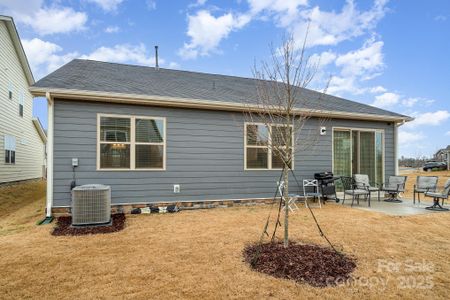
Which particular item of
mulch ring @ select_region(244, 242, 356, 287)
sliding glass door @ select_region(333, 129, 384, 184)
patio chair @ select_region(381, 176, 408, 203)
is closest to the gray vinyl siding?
sliding glass door @ select_region(333, 129, 384, 184)

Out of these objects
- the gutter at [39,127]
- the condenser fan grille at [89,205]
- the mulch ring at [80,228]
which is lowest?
the mulch ring at [80,228]

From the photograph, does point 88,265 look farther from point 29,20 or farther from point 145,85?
point 29,20

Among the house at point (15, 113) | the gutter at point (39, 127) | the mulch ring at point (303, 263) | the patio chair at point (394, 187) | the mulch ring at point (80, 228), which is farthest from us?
the gutter at point (39, 127)

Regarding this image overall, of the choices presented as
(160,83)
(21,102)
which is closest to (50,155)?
(160,83)

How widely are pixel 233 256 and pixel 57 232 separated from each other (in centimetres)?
335

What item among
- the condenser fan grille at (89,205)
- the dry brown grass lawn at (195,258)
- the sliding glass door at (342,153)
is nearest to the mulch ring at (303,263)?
the dry brown grass lawn at (195,258)

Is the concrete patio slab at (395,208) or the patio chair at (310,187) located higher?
the patio chair at (310,187)

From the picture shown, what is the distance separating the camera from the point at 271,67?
177 inches

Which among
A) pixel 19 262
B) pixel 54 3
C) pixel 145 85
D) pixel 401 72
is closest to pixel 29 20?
pixel 54 3

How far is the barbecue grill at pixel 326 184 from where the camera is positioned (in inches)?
313

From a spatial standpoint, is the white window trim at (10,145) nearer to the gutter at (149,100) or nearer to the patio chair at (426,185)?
the gutter at (149,100)

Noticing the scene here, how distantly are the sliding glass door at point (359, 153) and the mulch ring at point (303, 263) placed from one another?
5545 mm

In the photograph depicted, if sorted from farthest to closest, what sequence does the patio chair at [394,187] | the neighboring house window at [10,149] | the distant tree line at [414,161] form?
the distant tree line at [414,161], the neighboring house window at [10,149], the patio chair at [394,187]

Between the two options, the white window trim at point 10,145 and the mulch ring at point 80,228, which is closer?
the mulch ring at point 80,228
